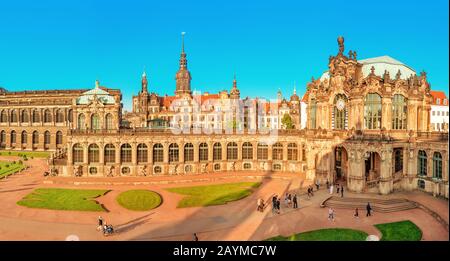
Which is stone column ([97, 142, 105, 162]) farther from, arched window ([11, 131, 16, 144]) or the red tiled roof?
the red tiled roof

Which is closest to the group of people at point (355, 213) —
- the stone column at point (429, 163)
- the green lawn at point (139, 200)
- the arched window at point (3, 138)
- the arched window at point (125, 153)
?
the stone column at point (429, 163)

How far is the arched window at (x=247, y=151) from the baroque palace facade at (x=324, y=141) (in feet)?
0.64

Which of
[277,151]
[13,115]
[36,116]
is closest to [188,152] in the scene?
[277,151]

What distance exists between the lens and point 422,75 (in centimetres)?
4572

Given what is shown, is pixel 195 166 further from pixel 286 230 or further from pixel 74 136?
pixel 286 230

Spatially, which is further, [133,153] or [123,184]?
[133,153]

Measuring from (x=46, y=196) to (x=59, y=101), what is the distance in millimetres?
58324

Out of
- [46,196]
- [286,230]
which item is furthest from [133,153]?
[286,230]

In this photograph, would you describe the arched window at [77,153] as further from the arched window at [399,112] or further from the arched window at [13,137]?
the arched window at [13,137]

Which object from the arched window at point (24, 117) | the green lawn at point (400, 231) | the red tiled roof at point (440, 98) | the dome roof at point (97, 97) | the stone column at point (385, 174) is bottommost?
the green lawn at point (400, 231)

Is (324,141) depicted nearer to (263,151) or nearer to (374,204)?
(374,204)

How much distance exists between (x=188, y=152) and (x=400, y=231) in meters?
38.1

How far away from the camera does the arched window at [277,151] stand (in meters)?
60.0

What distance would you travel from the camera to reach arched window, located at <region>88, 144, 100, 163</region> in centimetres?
5538
